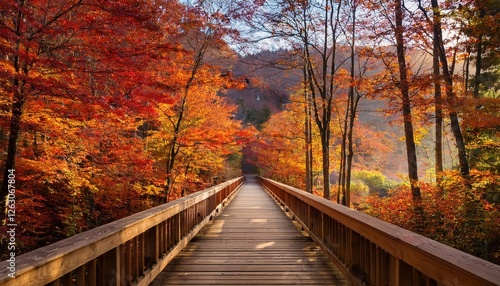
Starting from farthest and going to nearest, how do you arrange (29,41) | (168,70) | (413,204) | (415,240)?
1. (168,70)
2. (413,204)
3. (29,41)
4. (415,240)

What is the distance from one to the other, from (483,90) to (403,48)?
5.04m

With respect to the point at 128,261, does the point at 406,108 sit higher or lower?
higher

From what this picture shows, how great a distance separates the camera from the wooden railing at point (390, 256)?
1.65 metres

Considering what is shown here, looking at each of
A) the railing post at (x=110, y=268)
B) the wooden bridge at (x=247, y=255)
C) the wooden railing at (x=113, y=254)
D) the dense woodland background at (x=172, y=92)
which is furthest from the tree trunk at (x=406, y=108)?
the railing post at (x=110, y=268)

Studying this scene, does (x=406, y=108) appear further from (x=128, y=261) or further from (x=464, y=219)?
(x=128, y=261)

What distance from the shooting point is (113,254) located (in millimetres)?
2715

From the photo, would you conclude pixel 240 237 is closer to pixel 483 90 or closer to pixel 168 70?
pixel 168 70

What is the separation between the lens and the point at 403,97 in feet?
32.8

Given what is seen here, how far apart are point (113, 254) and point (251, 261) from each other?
7.28 ft

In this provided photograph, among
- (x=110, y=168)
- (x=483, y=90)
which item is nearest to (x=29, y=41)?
(x=110, y=168)

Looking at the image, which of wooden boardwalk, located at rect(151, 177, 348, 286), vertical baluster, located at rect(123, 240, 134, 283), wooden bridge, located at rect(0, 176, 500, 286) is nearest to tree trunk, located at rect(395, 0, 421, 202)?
wooden bridge, located at rect(0, 176, 500, 286)

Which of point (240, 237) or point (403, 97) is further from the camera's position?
point (403, 97)

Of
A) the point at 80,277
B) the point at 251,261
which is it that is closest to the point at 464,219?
the point at 251,261

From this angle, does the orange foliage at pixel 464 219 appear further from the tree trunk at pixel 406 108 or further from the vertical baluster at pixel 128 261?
the vertical baluster at pixel 128 261
